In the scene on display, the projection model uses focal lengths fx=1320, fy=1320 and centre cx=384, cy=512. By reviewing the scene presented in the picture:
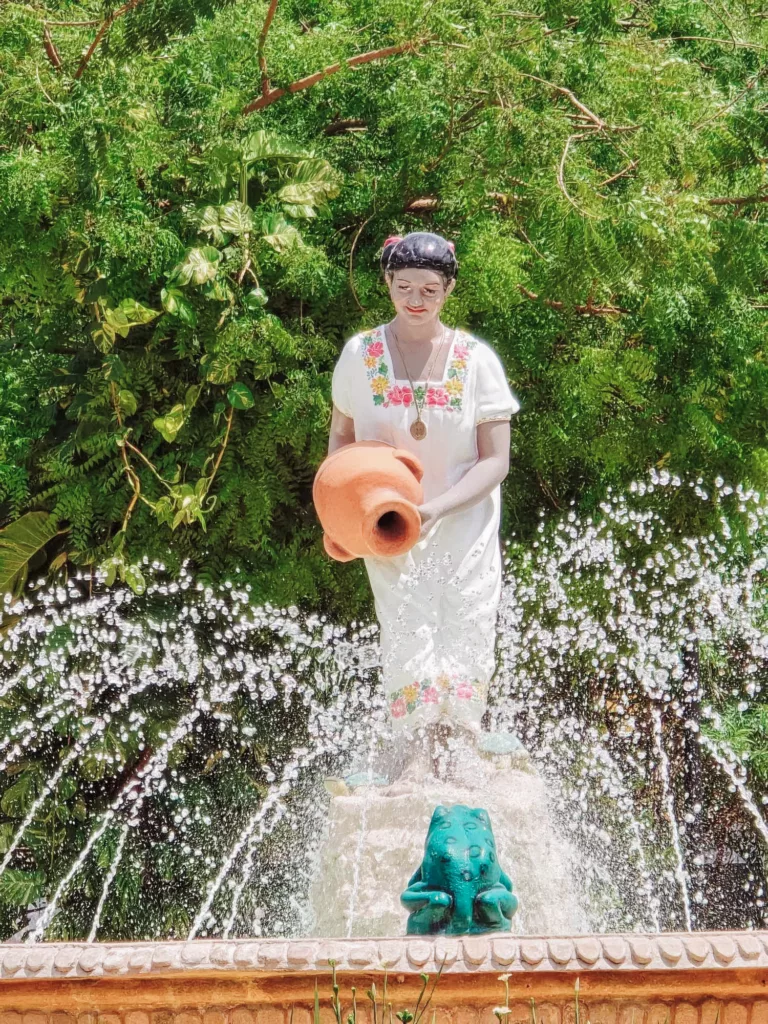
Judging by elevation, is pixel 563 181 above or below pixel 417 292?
above

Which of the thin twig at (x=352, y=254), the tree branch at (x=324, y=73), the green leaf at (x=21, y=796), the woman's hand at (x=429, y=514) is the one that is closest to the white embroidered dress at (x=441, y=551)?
the woman's hand at (x=429, y=514)

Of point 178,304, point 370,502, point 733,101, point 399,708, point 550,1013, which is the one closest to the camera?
point 550,1013

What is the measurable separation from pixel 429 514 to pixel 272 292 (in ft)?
6.74

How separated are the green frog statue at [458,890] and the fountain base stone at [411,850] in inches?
21.3

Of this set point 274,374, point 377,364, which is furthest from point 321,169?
point 377,364

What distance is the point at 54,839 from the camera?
5.30 metres

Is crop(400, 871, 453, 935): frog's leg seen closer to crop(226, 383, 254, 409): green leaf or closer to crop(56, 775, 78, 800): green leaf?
crop(226, 383, 254, 409): green leaf

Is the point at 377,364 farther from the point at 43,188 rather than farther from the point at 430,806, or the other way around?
the point at 43,188

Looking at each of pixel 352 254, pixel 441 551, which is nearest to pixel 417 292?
pixel 441 551

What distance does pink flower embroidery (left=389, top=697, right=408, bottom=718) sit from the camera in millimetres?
3391

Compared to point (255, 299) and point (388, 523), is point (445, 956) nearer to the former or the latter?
point (388, 523)

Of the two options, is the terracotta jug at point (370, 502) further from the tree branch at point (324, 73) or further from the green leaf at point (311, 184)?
the tree branch at point (324, 73)

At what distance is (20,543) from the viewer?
511 centimetres

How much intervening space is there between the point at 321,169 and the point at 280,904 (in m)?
2.66
